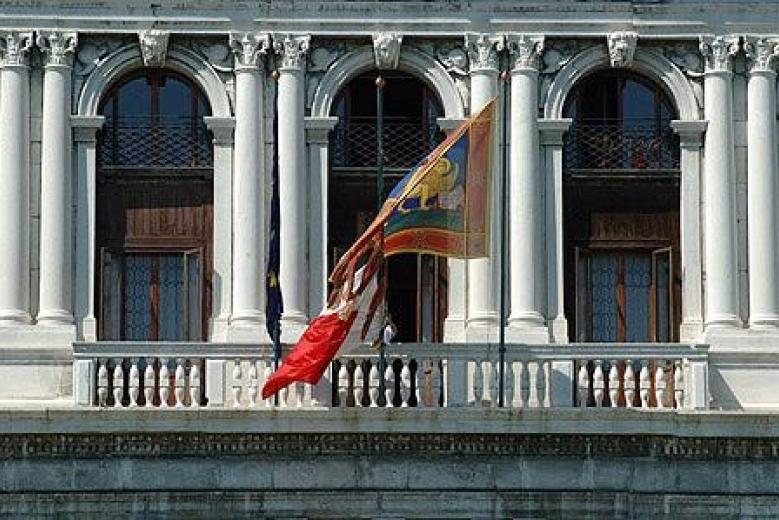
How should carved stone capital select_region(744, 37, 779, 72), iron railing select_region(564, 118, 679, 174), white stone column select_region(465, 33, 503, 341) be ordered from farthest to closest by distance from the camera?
iron railing select_region(564, 118, 679, 174) < carved stone capital select_region(744, 37, 779, 72) < white stone column select_region(465, 33, 503, 341)

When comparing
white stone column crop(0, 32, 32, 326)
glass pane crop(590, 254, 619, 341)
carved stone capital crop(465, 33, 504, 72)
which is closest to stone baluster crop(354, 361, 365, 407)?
glass pane crop(590, 254, 619, 341)

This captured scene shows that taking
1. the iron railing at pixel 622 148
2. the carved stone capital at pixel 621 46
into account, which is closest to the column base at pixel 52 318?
the iron railing at pixel 622 148

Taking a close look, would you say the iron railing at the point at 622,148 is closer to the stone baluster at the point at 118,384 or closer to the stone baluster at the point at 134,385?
the stone baluster at the point at 134,385

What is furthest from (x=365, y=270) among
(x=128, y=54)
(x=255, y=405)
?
(x=128, y=54)

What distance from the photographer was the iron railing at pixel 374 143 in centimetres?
4306

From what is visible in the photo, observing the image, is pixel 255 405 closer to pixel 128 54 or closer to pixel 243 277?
pixel 243 277

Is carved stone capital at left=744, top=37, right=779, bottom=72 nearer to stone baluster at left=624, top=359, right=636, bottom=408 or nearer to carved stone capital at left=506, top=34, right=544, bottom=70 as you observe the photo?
carved stone capital at left=506, top=34, right=544, bottom=70

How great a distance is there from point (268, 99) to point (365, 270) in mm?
3502

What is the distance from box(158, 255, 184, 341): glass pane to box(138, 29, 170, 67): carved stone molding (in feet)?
8.87

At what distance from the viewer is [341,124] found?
43156mm

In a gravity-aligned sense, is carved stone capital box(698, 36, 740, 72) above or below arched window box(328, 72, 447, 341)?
above

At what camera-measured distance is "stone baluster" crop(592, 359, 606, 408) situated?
4106 centimetres

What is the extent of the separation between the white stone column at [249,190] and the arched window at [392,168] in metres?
1.08

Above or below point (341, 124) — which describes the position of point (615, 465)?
below
